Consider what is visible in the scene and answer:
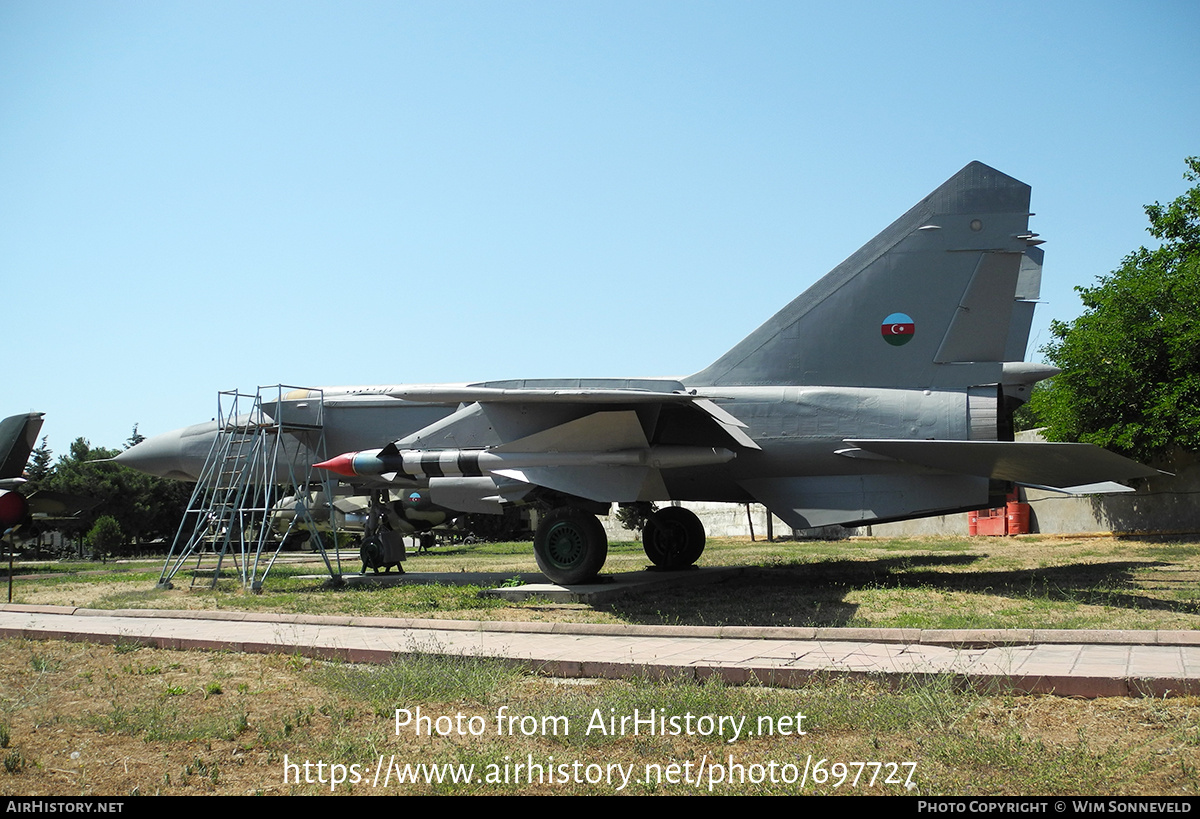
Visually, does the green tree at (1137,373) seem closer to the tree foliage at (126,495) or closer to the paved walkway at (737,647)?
the paved walkway at (737,647)

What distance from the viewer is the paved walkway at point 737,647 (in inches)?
212

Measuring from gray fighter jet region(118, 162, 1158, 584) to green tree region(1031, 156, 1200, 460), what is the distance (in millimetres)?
12120

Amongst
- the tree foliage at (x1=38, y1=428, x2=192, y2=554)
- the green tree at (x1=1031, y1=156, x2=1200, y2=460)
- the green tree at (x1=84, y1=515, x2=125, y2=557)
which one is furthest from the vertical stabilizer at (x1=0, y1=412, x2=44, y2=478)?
the tree foliage at (x1=38, y1=428, x2=192, y2=554)

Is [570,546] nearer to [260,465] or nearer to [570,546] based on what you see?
[570,546]

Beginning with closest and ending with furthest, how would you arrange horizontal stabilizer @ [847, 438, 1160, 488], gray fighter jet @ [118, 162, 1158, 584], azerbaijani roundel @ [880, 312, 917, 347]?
horizontal stabilizer @ [847, 438, 1160, 488] < gray fighter jet @ [118, 162, 1158, 584] < azerbaijani roundel @ [880, 312, 917, 347]

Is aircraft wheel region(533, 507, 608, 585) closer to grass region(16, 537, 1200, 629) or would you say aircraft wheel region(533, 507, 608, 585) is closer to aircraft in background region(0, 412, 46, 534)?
grass region(16, 537, 1200, 629)

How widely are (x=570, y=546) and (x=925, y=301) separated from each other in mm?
6253

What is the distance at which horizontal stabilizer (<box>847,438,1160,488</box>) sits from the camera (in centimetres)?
1007

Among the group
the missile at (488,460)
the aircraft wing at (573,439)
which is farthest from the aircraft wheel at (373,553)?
the aircraft wing at (573,439)

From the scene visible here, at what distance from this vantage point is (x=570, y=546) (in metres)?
13.0

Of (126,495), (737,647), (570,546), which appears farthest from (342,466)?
(126,495)

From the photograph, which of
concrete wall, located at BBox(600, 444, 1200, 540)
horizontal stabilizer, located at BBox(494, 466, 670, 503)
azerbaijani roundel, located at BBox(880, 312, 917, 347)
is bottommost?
concrete wall, located at BBox(600, 444, 1200, 540)

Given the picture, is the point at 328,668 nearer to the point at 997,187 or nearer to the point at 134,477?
the point at 997,187

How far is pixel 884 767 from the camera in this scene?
4.07m
